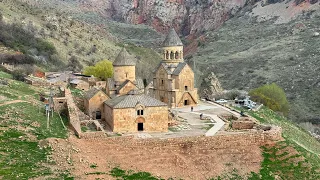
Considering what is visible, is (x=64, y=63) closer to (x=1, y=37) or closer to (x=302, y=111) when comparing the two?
(x=1, y=37)

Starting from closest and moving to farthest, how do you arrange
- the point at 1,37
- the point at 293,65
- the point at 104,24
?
the point at 1,37 → the point at 293,65 → the point at 104,24

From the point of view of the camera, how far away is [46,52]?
50.5m

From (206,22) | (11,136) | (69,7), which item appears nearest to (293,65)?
(11,136)

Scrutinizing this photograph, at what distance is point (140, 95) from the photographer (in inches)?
970

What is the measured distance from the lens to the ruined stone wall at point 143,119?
2355 centimetres

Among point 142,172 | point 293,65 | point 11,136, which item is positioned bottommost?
point 142,172

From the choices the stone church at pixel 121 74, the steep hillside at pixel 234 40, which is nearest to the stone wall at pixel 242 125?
the stone church at pixel 121 74

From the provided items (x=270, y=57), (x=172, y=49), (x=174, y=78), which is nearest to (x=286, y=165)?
(x=174, y=78)

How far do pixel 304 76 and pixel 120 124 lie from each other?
107ft

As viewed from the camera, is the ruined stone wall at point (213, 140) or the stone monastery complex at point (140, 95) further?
the stone monastery complex at point (140, 95)

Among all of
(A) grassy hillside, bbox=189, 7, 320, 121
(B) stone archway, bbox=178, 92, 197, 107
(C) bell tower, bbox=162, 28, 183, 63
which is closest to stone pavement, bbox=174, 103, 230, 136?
(B) stone archway, bbox=178, 92, 197, 107

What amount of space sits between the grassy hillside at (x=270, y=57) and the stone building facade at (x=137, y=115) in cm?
2124

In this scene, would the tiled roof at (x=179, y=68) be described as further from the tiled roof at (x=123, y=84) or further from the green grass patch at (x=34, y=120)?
the green grass patch at (x=34, y=120)

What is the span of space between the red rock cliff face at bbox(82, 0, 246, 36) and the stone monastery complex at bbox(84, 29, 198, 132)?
2681 inches
